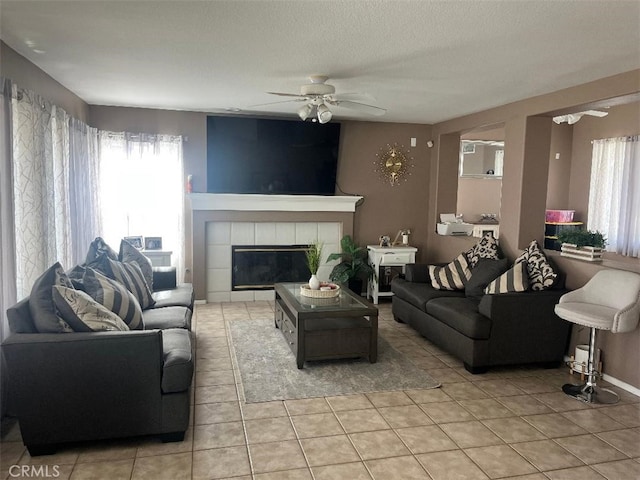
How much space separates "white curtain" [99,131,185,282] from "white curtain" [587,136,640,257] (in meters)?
6.26

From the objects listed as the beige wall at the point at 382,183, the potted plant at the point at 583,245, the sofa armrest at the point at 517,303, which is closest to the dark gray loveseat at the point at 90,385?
the sofa armrest at the point at 517,303

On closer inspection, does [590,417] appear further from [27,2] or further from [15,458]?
[27,2]

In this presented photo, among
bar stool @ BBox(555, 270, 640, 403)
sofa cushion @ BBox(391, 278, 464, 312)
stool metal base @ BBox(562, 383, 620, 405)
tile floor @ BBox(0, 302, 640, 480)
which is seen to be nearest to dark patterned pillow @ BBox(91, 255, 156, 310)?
tile floor @ BBox(0, 302, 640, 480)

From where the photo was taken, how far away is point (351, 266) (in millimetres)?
6266

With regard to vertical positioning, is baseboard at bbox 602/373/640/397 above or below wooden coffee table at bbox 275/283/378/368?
below

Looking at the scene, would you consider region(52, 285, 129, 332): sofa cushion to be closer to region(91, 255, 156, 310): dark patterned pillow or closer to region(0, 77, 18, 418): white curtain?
region(0, 77, 18, 418): white curtain

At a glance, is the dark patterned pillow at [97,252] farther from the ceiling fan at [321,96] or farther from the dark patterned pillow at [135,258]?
the ceiling fan at [321,96]

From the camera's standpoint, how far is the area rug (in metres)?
3.46

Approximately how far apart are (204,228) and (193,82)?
7.21 ft

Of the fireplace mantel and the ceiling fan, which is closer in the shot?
the ceiling fan

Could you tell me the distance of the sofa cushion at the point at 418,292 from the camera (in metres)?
4.68

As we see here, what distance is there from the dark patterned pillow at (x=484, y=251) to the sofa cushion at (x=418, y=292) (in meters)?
0.40

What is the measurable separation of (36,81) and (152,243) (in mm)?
2307

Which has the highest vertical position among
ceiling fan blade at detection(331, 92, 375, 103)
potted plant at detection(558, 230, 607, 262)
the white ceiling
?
the white ceiling
